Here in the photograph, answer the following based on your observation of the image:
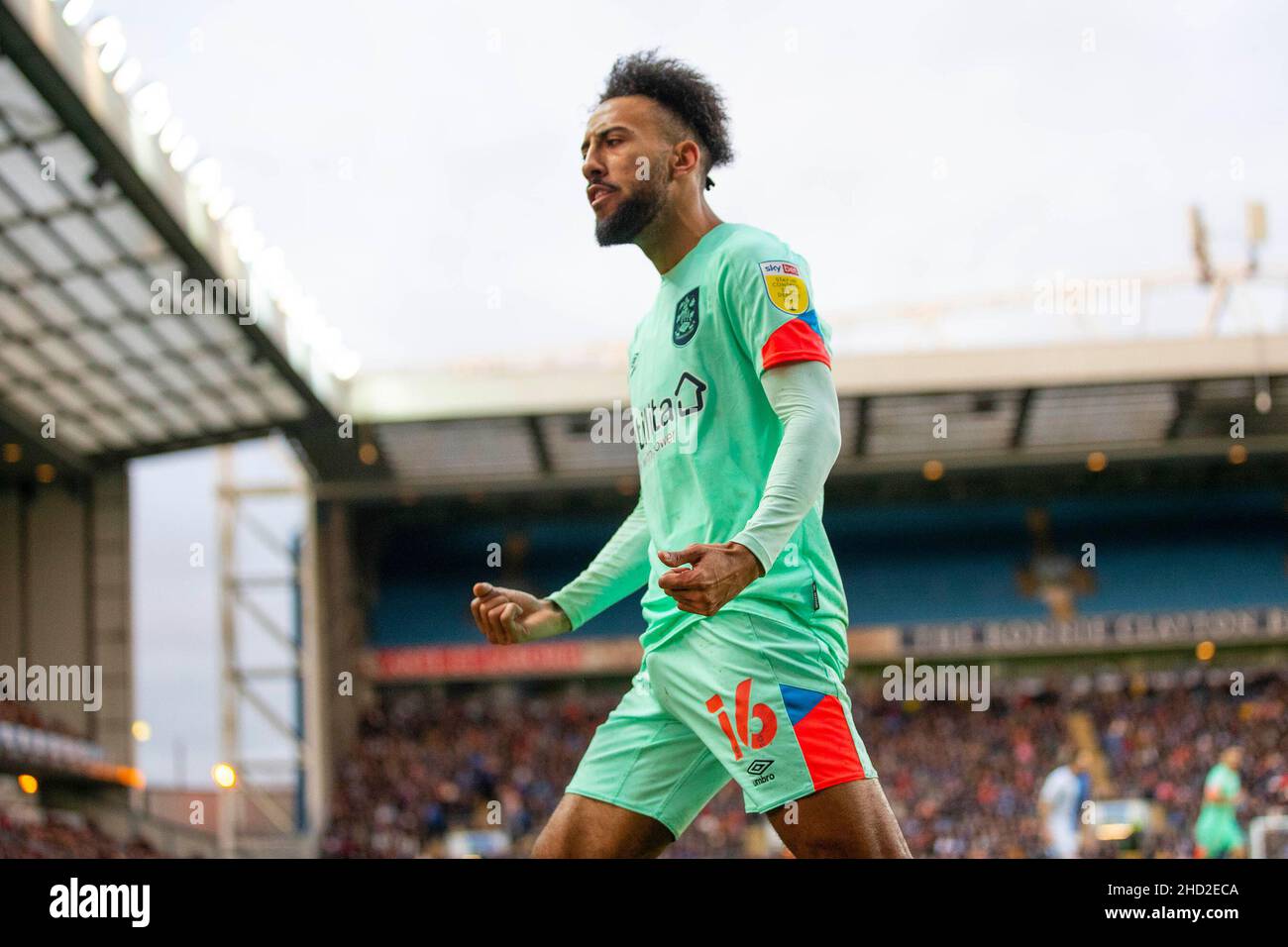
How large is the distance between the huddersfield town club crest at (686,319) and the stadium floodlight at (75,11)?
16121 millimetres

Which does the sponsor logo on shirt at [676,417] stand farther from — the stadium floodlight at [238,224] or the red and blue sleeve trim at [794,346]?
the stadium floodlight at [238,224]

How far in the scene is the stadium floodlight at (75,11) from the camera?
1733cm

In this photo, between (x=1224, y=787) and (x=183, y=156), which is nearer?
(x=1224, y=787)

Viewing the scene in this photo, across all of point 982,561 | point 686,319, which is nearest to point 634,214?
point 686,319

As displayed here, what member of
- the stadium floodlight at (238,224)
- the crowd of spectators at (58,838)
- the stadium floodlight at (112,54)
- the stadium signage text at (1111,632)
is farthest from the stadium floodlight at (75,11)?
the stadium signage text at (1111,632)

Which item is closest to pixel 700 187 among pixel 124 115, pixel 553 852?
pixel 553 852

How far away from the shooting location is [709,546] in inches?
100

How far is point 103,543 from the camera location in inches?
1199

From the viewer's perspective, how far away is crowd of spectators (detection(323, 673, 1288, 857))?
2636 cm

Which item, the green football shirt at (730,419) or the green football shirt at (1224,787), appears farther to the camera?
the green football shirt at (1224,787)

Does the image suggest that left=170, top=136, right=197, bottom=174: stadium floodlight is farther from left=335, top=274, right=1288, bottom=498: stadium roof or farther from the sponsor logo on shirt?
the sponsor logo on shirt

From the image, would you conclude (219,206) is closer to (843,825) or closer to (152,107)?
(152,107)

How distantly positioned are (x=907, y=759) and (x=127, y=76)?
18.2 meters
